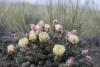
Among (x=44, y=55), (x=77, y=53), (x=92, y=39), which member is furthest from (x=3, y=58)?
(x=92, y=39)

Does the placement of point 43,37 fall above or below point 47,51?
above

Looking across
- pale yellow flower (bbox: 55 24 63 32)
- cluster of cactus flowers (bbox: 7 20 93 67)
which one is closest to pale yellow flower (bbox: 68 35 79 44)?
cluster of cactus flowers (bbox: 7 20 93 67)

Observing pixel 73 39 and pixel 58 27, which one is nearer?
pixel 73 39

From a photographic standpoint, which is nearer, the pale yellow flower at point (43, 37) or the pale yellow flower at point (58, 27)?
the pale yellow flower at point (43, 37)

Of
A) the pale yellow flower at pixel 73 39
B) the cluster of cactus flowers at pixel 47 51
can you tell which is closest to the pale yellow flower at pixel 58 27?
the cluster of cactus flowers at pixel 47 51

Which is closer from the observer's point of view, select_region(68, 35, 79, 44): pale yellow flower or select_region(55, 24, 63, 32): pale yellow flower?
select_region(68, 35, 79, 44): pale yellow flower

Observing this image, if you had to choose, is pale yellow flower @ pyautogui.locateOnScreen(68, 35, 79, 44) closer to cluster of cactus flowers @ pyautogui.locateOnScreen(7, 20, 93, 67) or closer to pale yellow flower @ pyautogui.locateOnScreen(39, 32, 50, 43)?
cluster of cactus flowers @ pyautogui.locateOnScreen(7, 20, 93, 67)

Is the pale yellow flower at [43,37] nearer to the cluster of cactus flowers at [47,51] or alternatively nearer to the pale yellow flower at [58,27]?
the cluster of cactus flowers at [47,51]

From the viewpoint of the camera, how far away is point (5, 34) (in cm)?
289

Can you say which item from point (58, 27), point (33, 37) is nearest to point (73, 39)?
point (58, 27)

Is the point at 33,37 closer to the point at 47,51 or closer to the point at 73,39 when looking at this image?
the point at 47,51

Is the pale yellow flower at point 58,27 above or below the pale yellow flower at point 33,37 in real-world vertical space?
above

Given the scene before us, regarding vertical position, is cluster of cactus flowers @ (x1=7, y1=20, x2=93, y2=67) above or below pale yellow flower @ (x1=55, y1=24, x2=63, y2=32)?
below

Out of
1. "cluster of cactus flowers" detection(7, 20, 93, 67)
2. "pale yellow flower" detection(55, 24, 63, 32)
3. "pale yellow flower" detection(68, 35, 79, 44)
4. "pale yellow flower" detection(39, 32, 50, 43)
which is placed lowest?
"cluster of cactus flowers" detection(7, 20, 93, 67)
